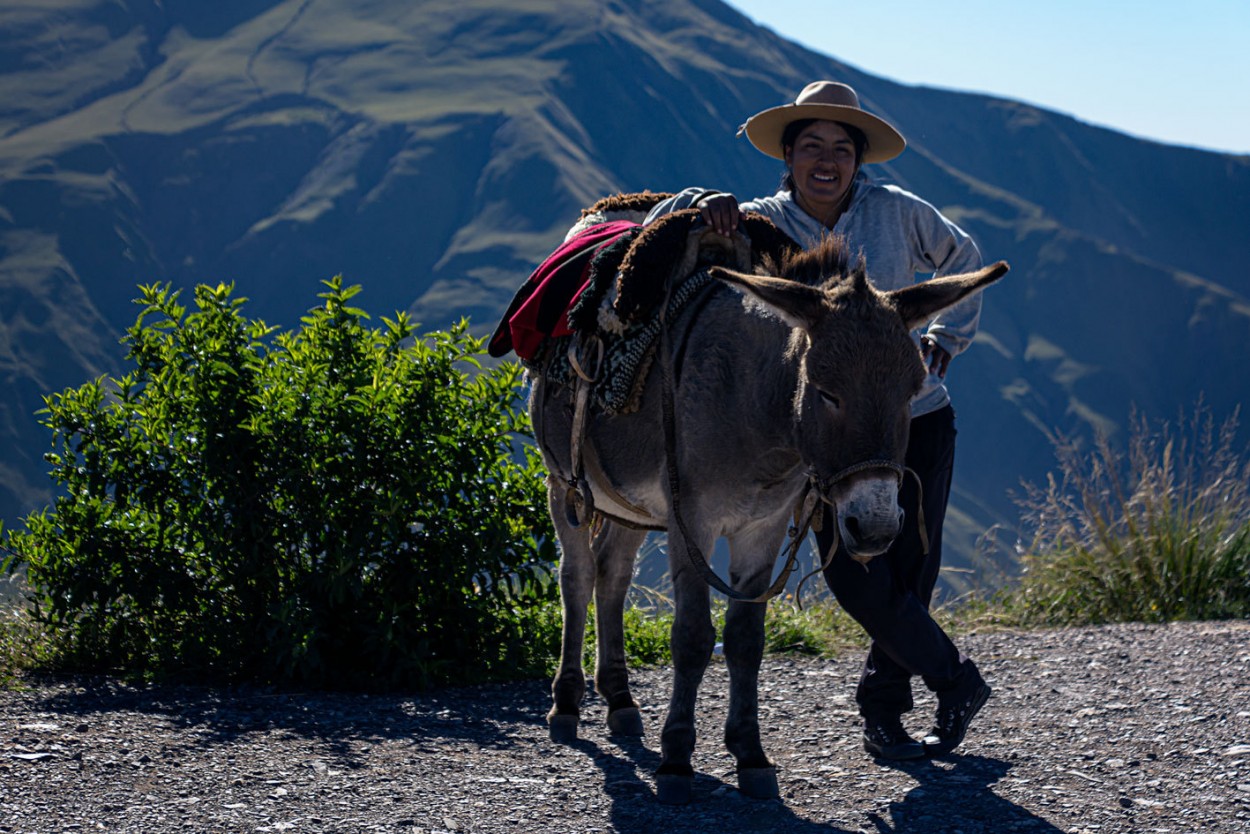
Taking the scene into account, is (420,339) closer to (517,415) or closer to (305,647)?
(517,415)

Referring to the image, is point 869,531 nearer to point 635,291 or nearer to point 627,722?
point 635,291

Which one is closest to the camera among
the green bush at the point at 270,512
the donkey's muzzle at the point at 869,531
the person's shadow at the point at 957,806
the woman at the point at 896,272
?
the donkey's muzzle at the point at 869,531

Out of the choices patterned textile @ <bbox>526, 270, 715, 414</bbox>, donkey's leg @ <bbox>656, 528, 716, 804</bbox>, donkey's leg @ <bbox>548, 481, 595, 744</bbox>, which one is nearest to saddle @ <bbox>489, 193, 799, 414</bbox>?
patterned textile @ <bbox>526, 270, 715, 414</bbox>

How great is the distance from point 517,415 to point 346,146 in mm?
193786

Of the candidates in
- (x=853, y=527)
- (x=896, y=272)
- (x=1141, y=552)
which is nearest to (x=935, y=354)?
(x=896, y=272)

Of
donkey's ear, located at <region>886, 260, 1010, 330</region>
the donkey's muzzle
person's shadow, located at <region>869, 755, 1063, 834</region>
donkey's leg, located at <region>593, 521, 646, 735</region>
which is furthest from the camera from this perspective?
donkey's leg, located at <region>593, 521, 646, 735</region>

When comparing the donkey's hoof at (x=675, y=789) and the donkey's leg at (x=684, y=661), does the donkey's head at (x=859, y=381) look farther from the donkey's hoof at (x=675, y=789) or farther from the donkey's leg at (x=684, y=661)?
the donkey's hoof at (x=675, y=789)

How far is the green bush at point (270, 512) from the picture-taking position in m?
5.94

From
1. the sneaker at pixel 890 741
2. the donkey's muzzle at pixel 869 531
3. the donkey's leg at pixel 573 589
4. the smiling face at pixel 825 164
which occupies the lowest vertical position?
the sneaker at pixel 890 741

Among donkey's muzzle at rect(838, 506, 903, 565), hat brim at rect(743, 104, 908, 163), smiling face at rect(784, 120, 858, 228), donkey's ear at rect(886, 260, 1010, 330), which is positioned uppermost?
hat brim at rect(743, 104, 908, 163)

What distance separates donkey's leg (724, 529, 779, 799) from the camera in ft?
14.1

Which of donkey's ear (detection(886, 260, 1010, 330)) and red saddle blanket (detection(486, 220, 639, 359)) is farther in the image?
red saddle blanket (detection(486, 220, 639, 359))

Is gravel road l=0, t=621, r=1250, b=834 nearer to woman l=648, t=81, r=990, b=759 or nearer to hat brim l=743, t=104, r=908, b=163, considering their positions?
woman l=648, t=81, r=990, b=759

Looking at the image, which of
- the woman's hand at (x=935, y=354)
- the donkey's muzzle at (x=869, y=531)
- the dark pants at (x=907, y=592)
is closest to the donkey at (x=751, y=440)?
the donkey's muzzle at (x=869, y=531)
